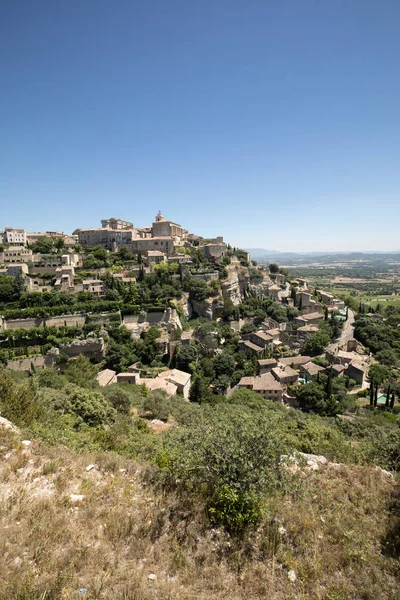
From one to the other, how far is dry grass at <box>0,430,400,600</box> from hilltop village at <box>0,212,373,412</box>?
19.0 m

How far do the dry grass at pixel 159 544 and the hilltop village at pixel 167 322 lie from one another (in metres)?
19.0

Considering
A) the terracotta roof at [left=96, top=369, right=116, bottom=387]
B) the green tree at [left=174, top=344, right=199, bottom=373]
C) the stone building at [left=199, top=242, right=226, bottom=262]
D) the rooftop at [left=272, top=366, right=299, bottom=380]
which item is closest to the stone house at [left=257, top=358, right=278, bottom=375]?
the rooftop at [left=272, top=366, right=299, bottom=380]

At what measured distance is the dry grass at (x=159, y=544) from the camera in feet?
14.3

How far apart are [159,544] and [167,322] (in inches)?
1254

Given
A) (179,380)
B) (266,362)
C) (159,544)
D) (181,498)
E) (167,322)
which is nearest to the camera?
(159,544)

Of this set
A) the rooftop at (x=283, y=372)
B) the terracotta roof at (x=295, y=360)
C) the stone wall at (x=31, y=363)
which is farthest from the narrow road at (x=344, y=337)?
the stone wall at (x=31, y=363)

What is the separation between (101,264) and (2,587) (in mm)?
45314

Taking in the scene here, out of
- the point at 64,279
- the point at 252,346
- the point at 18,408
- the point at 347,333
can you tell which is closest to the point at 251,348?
the point at 252,346

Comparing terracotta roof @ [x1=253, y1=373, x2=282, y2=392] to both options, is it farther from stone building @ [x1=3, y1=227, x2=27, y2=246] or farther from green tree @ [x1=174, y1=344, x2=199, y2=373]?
stone building @ [x1=3, y1=227, x2=27, y2=246]

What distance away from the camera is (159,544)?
17.2ft

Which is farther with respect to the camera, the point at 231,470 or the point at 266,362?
the point at 266,362

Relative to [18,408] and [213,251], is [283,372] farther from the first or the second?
[213,251]

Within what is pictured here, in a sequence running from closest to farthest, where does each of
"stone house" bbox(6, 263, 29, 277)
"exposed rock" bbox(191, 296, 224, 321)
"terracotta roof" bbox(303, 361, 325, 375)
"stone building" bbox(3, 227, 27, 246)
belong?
"terracotta roof" bbox(303, 361, 325, 375), "stone house" bbox(6, 263, 29, 277), "exposed rock" bbox(191, 296, 224, 321), "stone building" bbox(3, 227, 27, 246)

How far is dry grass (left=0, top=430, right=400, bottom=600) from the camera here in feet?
14.3
